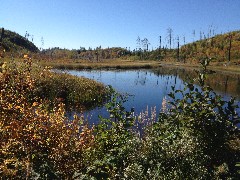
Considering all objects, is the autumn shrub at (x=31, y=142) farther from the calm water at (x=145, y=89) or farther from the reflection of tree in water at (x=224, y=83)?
the reflection of tree in water at (x=224, y=83)

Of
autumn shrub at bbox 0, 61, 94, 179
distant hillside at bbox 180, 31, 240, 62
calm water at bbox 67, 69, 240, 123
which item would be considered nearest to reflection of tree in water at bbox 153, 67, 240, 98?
calm water at bbox 67, 69, 240, 123

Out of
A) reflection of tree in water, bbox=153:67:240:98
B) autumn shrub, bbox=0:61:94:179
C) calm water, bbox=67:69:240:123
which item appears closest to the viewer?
autumn shrub, bbox=0:61:94:179

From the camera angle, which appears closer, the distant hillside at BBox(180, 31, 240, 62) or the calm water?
the calm water

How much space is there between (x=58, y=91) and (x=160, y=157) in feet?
66.8

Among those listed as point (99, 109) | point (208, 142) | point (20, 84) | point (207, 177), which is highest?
point (20, 84)

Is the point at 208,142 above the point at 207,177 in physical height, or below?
above

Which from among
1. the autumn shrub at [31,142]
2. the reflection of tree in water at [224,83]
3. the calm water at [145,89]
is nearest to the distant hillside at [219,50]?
the reflection of tree in water at [224,83]

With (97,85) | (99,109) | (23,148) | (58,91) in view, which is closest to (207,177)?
(23,148)

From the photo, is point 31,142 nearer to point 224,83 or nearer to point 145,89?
point 145,89

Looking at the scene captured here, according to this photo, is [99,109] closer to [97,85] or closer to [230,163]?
[97,85]

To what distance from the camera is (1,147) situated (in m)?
4.75

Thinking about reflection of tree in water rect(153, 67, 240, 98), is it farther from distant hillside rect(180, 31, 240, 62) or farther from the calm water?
distant hillside rect(180, 31, 240, 62)

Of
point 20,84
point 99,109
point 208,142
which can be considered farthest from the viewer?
point 99,109

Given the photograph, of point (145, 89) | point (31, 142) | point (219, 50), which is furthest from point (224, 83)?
point (219, 50)
